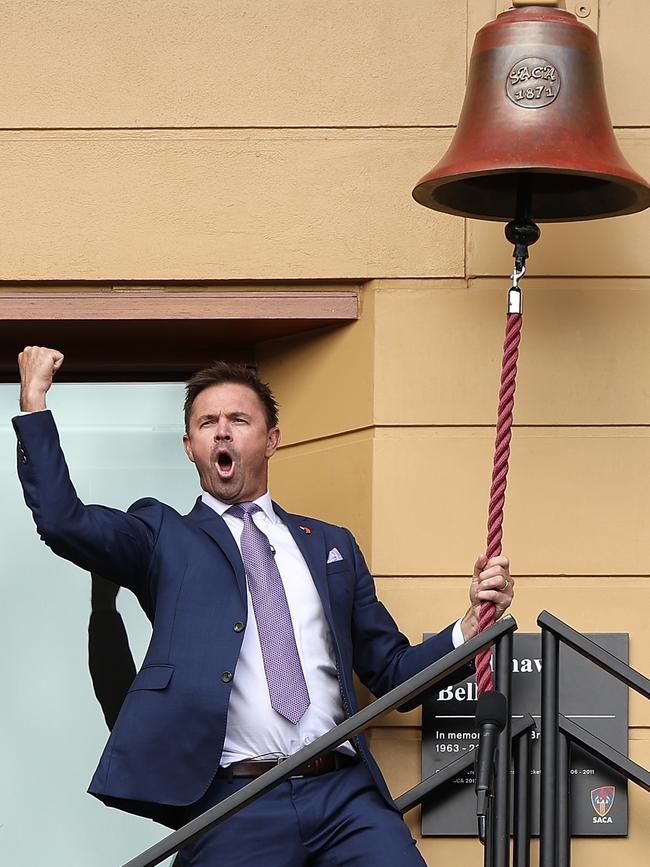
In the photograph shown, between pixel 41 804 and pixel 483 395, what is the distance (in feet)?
5.54

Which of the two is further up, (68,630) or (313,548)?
(313,548)

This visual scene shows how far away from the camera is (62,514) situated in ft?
12.1

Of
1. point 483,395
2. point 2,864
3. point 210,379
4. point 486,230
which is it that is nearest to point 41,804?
point 2,864

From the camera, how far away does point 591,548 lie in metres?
4.39

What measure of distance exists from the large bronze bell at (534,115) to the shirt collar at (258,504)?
0.84 meters

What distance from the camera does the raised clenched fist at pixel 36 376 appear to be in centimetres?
373

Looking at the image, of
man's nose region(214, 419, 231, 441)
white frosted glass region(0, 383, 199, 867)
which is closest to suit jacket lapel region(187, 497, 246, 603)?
man's nose region(214, 419, 231, 441)

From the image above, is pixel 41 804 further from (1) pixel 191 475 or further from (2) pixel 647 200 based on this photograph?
(2) pixel 647 200

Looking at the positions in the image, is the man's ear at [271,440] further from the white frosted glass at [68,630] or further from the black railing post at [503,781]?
the black railing post at [503,781]

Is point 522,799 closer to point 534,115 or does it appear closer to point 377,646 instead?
point 377,646

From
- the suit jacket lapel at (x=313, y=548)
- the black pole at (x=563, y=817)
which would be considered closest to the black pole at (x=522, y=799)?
the black pole at (x=563, y=817)

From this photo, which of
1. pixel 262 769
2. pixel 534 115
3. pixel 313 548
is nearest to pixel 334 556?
pixel 313 548

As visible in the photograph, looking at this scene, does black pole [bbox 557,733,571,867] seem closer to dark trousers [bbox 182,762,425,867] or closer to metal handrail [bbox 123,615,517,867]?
dark trousers [bbox 182,762,425,867]

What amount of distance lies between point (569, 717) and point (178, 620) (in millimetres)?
1090
